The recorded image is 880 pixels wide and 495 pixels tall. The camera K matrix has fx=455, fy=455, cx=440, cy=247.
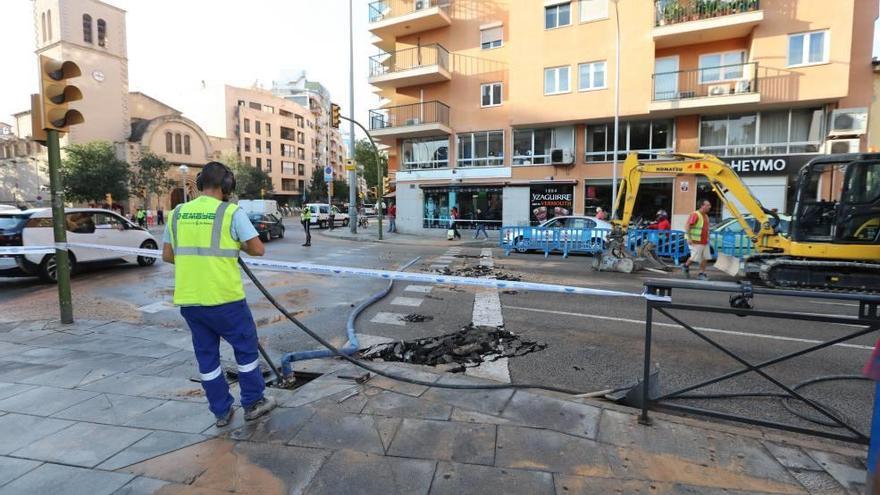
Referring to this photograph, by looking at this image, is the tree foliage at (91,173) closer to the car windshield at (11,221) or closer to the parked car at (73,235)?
the parked car at (73,235)

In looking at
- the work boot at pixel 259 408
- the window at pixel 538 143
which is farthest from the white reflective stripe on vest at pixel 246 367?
the window at pixel 538 143

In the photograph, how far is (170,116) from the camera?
56125mm

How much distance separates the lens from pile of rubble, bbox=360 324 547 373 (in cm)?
502

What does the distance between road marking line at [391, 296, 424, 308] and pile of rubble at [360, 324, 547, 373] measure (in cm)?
194

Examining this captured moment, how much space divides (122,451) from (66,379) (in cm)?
188

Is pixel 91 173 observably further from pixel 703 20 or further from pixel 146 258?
pixel 703 20

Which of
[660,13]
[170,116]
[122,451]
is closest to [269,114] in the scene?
[170,116]

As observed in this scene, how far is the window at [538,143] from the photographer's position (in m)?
22.6

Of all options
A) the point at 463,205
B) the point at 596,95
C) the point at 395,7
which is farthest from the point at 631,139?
the point at 395,7

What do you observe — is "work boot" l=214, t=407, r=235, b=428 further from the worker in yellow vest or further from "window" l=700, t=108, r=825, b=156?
"window" l=700, t=108, r=825, b=156

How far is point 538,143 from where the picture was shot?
76.1 ft

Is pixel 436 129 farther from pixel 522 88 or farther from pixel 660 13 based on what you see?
pixel 660 13

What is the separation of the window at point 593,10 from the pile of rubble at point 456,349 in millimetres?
20098

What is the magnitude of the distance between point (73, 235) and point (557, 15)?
2120 centimetres
